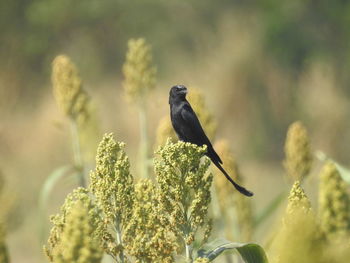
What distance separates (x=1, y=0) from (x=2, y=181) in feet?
67.6

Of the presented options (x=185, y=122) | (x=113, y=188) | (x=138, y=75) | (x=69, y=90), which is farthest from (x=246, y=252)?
(x=138, y=75)

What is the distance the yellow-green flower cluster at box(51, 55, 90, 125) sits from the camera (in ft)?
33.4

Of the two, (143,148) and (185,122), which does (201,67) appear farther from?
(185,122)

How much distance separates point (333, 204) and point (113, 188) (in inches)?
92.5

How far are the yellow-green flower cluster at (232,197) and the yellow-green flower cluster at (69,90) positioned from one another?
156cm

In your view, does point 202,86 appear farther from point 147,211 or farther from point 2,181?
point 147,211

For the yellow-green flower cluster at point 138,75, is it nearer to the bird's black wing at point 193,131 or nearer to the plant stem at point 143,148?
the plant stem at point 143,148

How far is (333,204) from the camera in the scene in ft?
23.9

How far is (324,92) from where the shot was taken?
2980 cm

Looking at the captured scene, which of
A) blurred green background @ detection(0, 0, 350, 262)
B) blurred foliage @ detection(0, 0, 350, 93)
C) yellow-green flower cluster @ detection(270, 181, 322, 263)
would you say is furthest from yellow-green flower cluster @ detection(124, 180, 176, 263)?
blurred foliage @ detection(0, 0, 350, 93)

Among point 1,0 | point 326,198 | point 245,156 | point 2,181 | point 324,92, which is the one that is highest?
point 1,0

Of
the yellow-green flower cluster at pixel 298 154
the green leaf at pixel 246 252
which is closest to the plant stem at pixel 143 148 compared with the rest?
the yellow-green flower cluster at pixel 298 154

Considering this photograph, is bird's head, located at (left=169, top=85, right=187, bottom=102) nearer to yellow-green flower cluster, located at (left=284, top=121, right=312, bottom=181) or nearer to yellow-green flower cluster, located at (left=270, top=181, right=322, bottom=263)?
yellow-green flower cluster, located at (left=284, top=121, right=312, bottom=181)

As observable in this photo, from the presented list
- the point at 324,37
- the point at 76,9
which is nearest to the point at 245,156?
the point at 324,37
